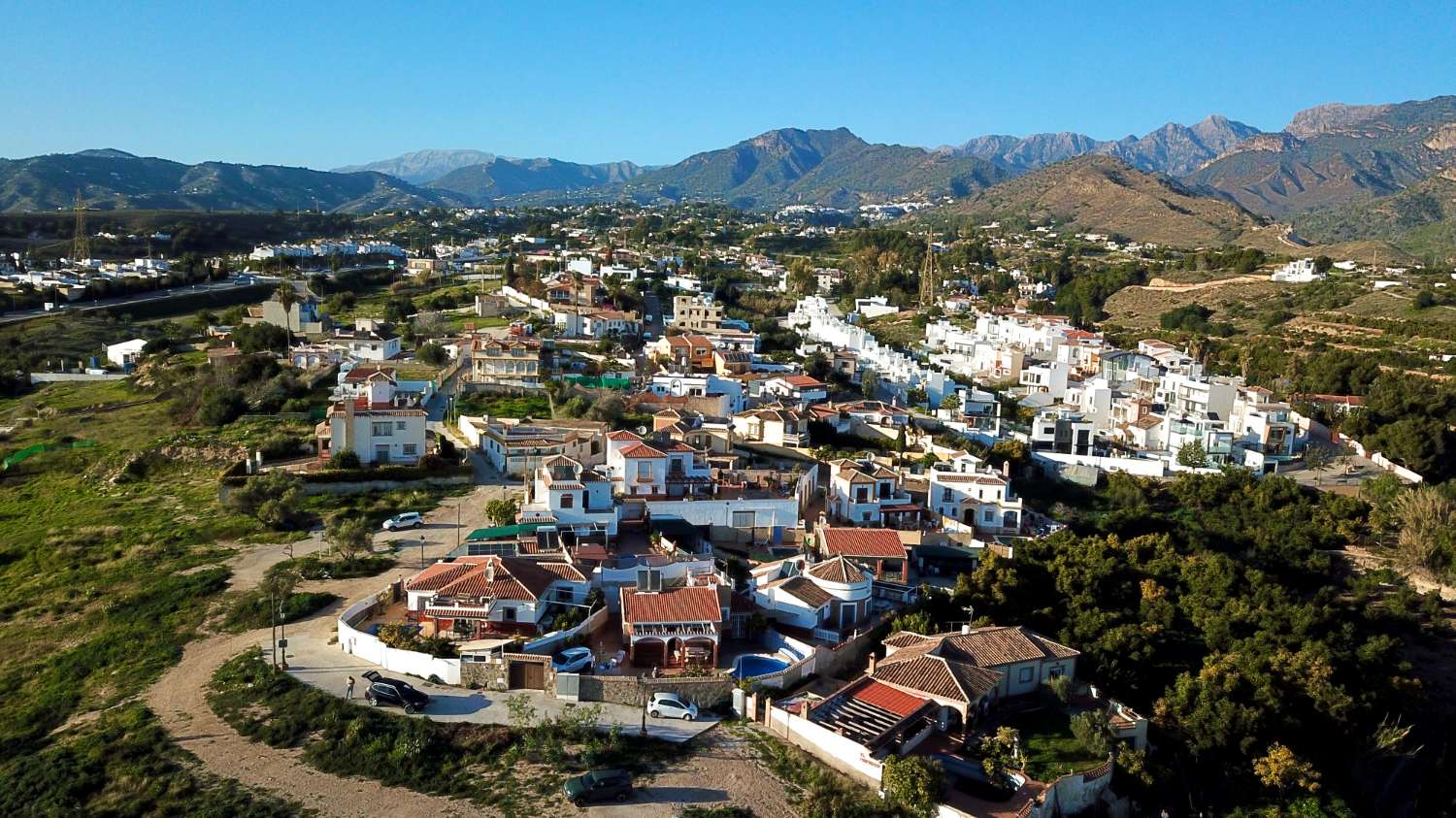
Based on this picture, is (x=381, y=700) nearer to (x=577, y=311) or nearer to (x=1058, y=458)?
(x=1058, y=458)

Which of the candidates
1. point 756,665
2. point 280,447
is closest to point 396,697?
point 756,665

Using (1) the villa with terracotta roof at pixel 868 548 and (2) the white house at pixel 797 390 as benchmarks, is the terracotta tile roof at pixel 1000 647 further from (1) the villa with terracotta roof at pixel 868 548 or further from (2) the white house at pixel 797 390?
(2) the white house at pixel 797 390

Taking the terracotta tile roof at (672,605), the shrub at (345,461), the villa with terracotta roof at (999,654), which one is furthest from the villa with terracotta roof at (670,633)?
the shrub at (345,461)

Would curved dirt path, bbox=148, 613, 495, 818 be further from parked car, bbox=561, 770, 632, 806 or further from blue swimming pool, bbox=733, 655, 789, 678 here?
blue swimming pool, bbox=733, 655, 789, 678

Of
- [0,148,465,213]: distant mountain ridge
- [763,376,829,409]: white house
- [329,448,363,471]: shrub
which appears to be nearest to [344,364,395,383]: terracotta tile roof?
[329,448,363,471]: shrub

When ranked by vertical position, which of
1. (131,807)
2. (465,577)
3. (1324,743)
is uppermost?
(465,577)

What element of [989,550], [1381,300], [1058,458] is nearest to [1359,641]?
[989,550]

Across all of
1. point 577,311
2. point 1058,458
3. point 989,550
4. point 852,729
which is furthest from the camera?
point 577,311
